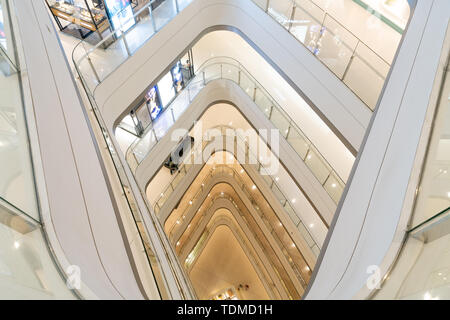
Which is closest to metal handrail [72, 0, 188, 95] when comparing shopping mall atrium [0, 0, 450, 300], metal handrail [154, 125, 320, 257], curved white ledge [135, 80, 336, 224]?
shopping mall atrium [0, 0, 450, 300]

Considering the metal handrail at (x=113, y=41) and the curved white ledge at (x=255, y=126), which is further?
the curved white ledge at (x=255, y=126)

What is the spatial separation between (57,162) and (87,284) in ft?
2.85

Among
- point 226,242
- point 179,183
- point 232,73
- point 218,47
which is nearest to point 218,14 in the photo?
point 232,73

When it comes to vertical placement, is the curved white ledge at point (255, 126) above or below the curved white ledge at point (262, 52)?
below

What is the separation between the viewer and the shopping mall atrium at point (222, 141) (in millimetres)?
1266

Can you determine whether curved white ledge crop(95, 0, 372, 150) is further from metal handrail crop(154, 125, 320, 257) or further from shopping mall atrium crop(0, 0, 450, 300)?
metal handrail crop(154, 125, 320, 257)

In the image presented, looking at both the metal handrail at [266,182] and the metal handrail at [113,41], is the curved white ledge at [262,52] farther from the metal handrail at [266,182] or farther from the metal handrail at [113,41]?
the metal handrail at [266,182]

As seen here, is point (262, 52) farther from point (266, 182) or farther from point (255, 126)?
point (266, 182)

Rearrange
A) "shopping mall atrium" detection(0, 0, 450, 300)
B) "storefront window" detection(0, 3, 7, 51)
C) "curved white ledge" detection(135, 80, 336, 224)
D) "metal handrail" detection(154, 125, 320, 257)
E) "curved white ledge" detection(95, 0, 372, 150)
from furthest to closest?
"metal handrail" detection(154, 125, 320, 257) < "curved white ledge" detection(135, 80, 336, 224) < "curved white ledge" detection(95, 0, 372, 150) < "storefront window" detection(0, 3, 7, 51) < "shopping mall atrium" detection(0, 0, 450, 300)

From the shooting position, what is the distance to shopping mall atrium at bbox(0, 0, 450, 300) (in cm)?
127

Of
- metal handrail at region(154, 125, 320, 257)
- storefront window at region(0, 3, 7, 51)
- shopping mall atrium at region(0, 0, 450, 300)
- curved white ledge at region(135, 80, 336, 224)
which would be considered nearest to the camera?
shopping mall atrium at region(0, 0, 450, 300)

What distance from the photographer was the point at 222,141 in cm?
988

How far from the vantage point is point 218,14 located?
6234mm

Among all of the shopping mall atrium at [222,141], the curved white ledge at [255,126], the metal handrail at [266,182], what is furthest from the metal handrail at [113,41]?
the metal handrail at [266,182]
